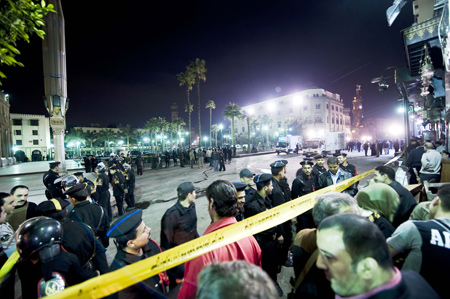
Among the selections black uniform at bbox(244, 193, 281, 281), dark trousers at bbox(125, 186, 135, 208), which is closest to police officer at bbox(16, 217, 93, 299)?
black uniform at bbox(244, 193, 281, 281)

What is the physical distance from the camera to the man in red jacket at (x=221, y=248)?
5.64 ft

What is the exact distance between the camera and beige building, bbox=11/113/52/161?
6812cm

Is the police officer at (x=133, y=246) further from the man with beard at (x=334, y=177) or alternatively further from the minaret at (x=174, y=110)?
the minaret at (x=174, y=110)

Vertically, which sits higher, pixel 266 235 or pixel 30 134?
pixel 30 134

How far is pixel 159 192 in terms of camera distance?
36.6ft

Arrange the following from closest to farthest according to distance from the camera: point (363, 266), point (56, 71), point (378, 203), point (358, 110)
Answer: point (363, 266), point (378, 203), point (56, 71), point (358, 110)

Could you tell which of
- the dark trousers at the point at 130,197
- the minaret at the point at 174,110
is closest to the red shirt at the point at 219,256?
the dark trousers at the point at 130,197

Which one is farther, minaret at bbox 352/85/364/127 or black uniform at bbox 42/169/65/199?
minaret at bbox 352/85/364/127

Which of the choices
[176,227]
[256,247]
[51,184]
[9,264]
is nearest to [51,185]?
[51,184]

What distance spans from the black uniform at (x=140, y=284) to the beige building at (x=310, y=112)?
7576cm

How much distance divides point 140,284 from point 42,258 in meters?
0.91

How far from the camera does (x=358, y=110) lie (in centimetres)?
9731

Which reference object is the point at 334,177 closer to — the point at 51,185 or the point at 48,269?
the point at 48,269

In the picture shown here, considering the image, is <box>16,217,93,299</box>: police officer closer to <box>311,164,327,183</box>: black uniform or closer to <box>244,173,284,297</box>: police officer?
<box>244,173,284,297</box>: police officer
